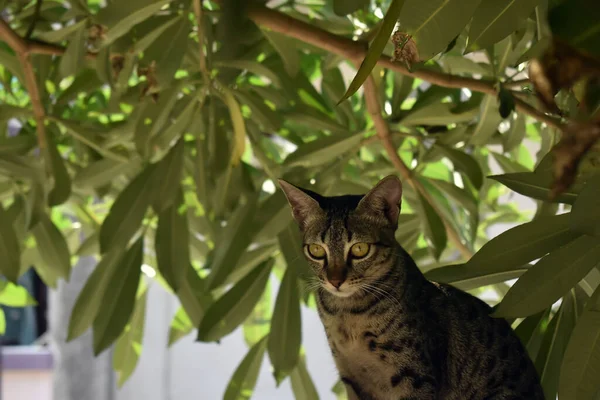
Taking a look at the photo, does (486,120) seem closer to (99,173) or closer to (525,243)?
(525,243)

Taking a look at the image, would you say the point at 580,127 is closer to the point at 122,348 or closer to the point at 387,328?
the point at 387,328

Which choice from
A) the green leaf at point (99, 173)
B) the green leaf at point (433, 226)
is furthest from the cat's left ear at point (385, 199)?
the green leaf at point (99, 173)

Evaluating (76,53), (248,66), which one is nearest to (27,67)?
(76,53)

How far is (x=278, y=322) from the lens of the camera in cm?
94

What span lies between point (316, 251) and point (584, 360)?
0.73 feet

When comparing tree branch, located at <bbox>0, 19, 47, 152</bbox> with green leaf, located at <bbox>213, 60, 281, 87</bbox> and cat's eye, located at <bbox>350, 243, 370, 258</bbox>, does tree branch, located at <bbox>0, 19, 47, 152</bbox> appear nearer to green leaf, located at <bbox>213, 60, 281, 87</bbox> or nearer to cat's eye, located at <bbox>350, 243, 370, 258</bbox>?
green leaf, located at <bbox>213, 60, 281, 87</bbox>

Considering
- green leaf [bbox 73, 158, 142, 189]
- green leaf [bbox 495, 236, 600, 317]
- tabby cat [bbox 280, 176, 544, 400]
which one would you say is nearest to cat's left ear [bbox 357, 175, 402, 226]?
tabby cat [bbox 280, 176, 544, 400]

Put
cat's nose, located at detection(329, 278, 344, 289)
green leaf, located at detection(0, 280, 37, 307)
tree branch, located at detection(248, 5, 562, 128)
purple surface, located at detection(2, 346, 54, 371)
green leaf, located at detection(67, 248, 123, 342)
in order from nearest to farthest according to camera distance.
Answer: cat's nose, located at detection(329, 278, 344, 289) < tree branch, located at detection(248, 5, 562, 128) < green leaf, located at detection(67, 248, 123, 342) < green leaf, located at detection(0, 280, 37, 307) < purple surface, located at detection(2, 346, 54, 371)

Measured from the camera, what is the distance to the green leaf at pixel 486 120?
87 cm

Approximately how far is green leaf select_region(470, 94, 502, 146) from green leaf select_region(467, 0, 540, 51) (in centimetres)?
40

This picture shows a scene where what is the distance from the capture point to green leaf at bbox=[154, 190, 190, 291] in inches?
38.5

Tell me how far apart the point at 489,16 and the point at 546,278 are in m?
0.18

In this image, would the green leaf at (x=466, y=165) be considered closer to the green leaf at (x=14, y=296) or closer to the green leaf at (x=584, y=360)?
the green leaf at (x=584, y=360)

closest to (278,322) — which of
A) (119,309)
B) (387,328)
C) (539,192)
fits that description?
(119,309)
